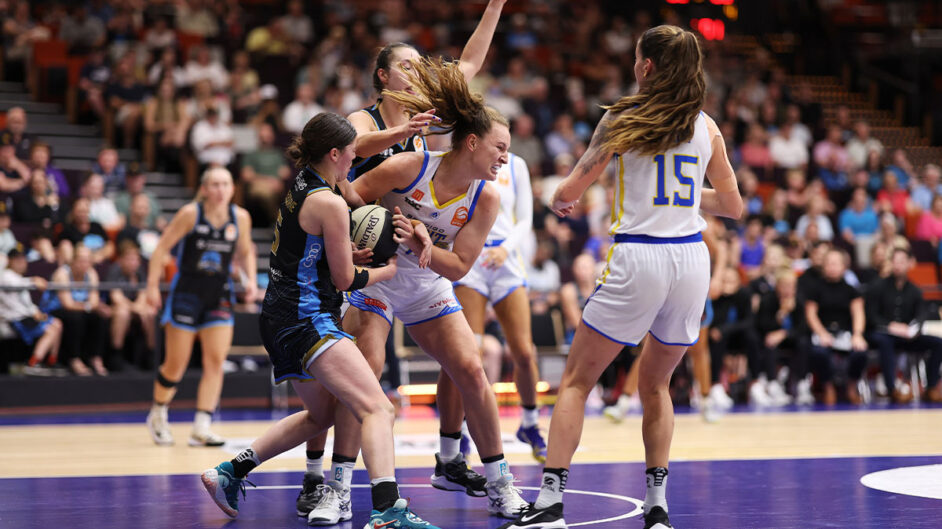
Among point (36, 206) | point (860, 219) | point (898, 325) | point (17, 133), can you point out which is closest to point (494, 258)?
point (36, 206)

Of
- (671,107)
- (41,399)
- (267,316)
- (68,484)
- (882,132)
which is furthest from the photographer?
(882,132)

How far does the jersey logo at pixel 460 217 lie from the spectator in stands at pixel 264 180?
A: 7.73 m

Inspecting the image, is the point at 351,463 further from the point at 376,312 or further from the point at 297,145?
the point at 297,145

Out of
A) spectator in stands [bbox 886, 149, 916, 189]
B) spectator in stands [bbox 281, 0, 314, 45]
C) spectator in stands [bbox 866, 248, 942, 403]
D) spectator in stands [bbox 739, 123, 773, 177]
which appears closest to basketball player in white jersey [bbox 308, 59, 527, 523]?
spectator in stands [bbox 866, 248, 942, 403]

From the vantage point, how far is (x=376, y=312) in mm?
4719

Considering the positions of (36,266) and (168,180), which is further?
(168,180)

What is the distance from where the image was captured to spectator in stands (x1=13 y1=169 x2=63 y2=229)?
10641 millimetres

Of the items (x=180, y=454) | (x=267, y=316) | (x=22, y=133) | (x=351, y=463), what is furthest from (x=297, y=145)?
(x=22, y=133)

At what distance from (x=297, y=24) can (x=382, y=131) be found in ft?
38.1

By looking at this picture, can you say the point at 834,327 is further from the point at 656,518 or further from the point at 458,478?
the point at 656,518

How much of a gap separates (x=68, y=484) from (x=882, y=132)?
15922 mm

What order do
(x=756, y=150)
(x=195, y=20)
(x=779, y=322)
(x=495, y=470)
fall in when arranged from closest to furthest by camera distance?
(x=495, y=470)
(x=779, y=322)
(x=195, y=20)
(x=756, y=150)

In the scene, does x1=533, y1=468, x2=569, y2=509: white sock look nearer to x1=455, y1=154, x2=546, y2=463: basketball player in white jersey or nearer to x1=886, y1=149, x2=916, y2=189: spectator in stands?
x1=455, y1=154, x2=546, y2=463: basketball player in white jersey

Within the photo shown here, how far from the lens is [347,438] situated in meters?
4.60
